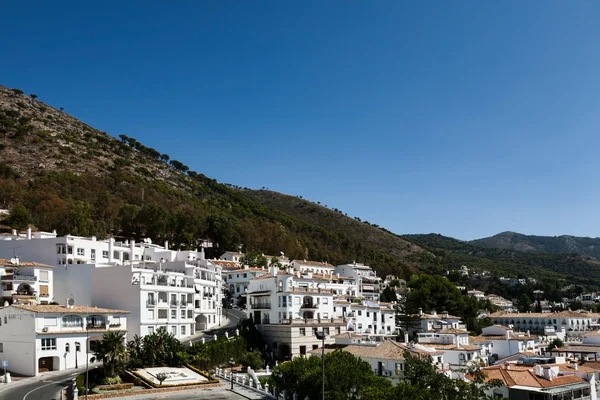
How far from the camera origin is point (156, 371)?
5031cm

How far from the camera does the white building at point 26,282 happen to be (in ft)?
197

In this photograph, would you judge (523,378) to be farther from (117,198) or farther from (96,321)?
(117,198)

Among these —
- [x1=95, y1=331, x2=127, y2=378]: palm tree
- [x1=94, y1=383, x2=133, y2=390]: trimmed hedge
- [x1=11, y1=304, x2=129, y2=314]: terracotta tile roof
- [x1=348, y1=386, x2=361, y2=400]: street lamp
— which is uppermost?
[x1=11, y1=304, x2=129, y2=314]: terracotta tile roof

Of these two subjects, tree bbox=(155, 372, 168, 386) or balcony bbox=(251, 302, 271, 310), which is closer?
tree bbox=(155, 372, 168, 386)

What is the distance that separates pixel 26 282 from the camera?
6153cm

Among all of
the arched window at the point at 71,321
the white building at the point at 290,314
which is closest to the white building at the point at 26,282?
the arched window at the point at 71,321

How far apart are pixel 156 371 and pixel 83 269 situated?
62.9 ft

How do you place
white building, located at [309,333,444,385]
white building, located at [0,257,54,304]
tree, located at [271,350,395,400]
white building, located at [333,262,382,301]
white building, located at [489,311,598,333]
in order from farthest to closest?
white building, located at [489,311,598,333] < white building, located at [333,262,382,301] < white building, located at [0,257,54,304] < white building, located at [309,333,444,385] < tree, located at [271,350,395,400]

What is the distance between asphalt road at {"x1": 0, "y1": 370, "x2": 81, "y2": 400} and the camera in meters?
40.2

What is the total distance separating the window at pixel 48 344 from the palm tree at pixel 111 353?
16.3ft

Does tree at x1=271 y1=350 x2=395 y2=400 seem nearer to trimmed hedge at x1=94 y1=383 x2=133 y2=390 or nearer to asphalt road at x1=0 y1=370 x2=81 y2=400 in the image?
trimmed hedge at x1=94 y1=383 x2=133 y2=390

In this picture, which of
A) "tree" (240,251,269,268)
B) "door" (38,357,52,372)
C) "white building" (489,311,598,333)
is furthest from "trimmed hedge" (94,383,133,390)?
"white building" (489,311,598,333)

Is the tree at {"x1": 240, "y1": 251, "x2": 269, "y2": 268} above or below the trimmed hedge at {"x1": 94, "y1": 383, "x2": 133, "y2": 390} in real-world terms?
above

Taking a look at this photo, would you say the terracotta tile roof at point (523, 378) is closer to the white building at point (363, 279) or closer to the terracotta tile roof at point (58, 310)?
the terracotta tile roof at point (58, 310)
